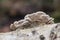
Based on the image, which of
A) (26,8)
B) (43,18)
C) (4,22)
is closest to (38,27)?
(43,18)

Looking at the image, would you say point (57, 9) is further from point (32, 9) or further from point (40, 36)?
point (40, 36)

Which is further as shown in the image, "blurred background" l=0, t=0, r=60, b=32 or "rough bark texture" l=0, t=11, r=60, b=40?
"blurred background" l=0, t=0, r=60, b=32

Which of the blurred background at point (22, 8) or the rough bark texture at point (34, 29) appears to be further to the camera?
the blurred background at point (22, 8)

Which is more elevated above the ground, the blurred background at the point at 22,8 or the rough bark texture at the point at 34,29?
the blurred background at the point at 22,8

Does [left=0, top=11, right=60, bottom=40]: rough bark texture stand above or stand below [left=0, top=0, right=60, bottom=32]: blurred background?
below
